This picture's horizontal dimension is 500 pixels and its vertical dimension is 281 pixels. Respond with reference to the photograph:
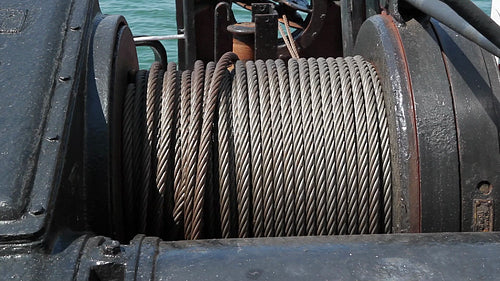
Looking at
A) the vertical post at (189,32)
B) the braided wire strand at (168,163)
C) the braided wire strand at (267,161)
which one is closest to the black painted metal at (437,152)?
the braided wire strand at (267,161)

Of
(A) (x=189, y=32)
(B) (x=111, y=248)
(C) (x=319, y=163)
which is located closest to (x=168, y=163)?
(C) (x=319, y=163)

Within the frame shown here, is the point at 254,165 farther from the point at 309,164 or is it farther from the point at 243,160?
the point at 309,164

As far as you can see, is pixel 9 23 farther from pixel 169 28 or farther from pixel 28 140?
pixel 169 28

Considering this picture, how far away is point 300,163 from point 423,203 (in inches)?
17.5

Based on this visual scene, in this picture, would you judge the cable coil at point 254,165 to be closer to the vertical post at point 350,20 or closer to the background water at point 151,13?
the vertical post at point 350,20

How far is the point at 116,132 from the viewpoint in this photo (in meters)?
2.53

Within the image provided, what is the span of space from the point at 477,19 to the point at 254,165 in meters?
0.89

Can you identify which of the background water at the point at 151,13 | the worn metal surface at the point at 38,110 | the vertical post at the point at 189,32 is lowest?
the background water at the point at 151,13

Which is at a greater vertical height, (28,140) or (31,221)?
(28,140)

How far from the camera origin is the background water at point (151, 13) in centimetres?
1352

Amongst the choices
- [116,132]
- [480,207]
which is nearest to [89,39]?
[116,132]

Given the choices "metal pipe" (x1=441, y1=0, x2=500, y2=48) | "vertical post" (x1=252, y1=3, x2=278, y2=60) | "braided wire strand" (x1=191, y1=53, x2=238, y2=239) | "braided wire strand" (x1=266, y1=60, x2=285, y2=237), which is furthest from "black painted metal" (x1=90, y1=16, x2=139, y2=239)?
"vertical post" (x1=252, y1=3, x2=278, y2=60)

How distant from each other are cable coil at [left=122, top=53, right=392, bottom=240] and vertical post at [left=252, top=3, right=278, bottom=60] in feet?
6.84

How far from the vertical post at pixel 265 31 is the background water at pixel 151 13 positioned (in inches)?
302
